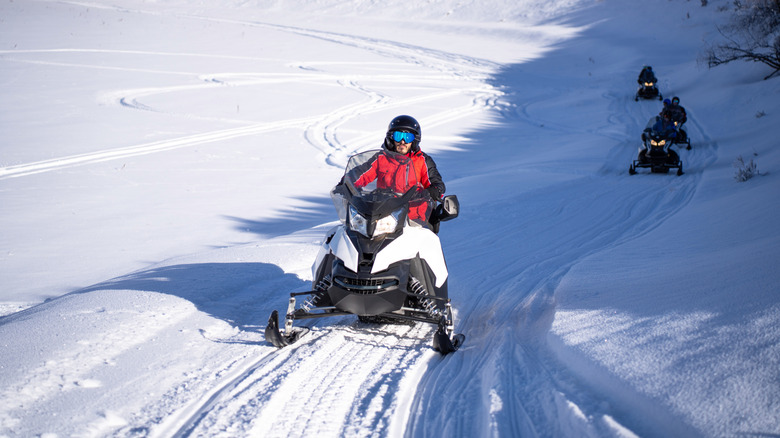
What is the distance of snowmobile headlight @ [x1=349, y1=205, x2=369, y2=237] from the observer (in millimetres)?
5023

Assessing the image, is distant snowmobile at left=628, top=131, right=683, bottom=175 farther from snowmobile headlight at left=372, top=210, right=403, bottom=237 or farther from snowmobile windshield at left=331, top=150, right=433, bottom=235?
snowmobile headlight at left=372, top=210, right=403, bottom=237

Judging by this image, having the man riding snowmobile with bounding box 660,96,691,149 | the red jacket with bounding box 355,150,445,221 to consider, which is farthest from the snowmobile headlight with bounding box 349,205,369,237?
the man riding snowmobile with bounding box 660,96,691,149

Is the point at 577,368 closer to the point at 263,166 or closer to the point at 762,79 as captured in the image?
the point at 263,166

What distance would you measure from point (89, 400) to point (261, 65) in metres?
28.2

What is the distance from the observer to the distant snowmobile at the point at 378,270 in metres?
4.91

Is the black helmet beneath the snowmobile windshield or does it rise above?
above

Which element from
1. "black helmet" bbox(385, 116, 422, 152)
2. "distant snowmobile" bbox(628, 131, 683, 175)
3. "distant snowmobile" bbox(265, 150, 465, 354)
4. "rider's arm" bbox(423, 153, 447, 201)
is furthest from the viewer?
"distant snowmobile" bbox(628, 131, 683, 175)

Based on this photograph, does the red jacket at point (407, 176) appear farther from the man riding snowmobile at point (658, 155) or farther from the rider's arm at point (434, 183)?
the man riding snowmobile at point (658, 155)

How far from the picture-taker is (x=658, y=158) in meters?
14.2

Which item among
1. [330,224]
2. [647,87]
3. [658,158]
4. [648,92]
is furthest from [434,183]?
[647,87]

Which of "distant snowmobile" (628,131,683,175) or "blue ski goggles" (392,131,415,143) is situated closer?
"blue ski goggles" (392,131,415,143)

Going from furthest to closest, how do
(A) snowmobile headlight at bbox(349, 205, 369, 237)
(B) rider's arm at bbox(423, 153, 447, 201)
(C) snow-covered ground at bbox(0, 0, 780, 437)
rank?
(B) rider's arm at bbox(423, 153, 447, 201) → (A) snowmobile headlight at bbox(349, 205, 369, 237) → (C) snow-covered ground at bbox(0, 0, 780, 437)

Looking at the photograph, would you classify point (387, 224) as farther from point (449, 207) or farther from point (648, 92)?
point (648, 92)

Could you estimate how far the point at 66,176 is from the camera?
14.1m
